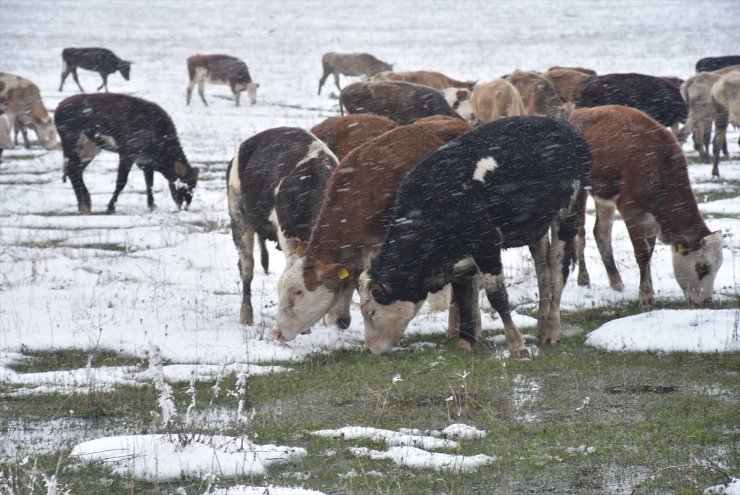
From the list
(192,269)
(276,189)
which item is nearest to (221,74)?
(192,269)

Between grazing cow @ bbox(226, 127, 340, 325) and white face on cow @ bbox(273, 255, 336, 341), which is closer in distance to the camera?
white face on cow @ bbox(273, 255, 336, 341)

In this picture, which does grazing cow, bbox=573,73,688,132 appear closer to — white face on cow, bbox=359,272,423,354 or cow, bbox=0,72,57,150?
white face on cow, bbox=359,272,423,354

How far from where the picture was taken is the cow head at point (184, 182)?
15.5 meters

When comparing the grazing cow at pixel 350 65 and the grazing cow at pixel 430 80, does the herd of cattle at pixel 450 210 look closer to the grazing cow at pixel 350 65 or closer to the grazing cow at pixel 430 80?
the grazing cow at pixel 430 80

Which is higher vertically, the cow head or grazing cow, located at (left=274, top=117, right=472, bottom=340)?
grazing cow, located at (left=274, top=117, right=472, bottom=340)

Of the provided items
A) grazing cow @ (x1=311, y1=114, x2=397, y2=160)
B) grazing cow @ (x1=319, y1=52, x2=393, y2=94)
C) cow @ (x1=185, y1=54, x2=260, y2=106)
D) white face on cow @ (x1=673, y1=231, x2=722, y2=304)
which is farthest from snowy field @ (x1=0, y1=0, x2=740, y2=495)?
grazing cow @ (x1=311, y1=114, x2=397, y2=160)

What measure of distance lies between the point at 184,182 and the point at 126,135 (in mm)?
1273

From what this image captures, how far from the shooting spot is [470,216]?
6977 mm

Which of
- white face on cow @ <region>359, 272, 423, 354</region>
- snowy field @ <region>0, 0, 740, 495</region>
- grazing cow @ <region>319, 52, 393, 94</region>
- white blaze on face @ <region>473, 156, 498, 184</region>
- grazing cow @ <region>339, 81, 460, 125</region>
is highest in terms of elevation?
white blaze on face @ <region>473, 156, 498, 184</region>

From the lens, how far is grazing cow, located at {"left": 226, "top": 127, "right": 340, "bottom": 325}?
8164 mm

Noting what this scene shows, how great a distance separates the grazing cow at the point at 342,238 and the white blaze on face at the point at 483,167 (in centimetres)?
70

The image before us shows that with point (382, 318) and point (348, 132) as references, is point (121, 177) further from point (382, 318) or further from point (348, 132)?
point (382, 318)

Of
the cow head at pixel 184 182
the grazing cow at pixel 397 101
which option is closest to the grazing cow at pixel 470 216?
the grazing cow at pixel 397 101

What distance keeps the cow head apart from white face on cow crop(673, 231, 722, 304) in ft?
29.7
